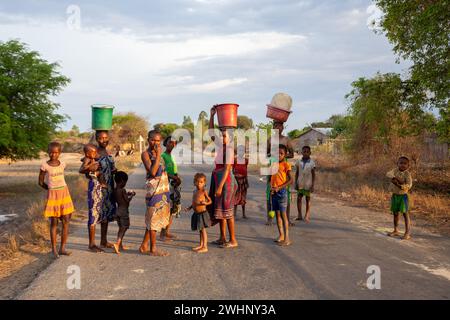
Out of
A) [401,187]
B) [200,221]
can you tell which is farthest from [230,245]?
[401,187]

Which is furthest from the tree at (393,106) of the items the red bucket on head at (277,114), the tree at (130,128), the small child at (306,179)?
the tree at (130,128)

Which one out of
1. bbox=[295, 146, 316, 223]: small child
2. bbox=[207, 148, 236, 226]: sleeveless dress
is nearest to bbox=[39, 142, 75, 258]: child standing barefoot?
bbox=[207, 148, 236, 226]: sleeveless dress

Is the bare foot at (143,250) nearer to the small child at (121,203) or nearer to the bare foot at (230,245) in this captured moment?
the small child at (121,203)

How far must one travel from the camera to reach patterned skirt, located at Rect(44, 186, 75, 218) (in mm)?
6441

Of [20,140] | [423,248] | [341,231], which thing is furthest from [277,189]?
[20,140]

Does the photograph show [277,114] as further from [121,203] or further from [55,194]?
[55,194]

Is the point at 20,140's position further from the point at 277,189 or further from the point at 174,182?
the point at 277,189

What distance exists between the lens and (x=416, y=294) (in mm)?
4824

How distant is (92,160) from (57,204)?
2.63 ft

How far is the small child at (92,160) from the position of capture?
6.60 meters

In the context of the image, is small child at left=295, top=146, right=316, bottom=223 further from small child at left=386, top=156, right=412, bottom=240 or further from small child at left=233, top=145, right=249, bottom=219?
small child at left=386, top=156, right=412, bottom=240

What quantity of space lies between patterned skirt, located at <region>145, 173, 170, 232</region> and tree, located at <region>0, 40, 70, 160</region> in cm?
1382

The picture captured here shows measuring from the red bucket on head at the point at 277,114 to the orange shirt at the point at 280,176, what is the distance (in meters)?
1.06

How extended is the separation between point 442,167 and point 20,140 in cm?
1814
